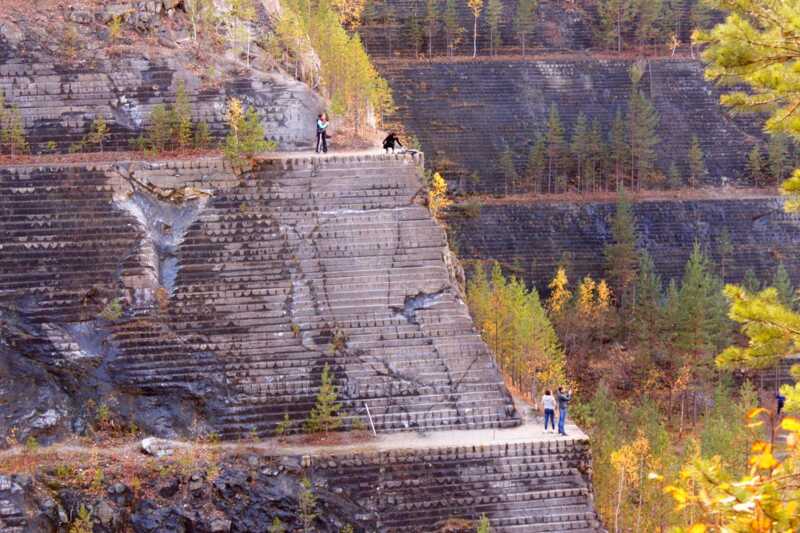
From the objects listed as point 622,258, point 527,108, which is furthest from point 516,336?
point 527,108

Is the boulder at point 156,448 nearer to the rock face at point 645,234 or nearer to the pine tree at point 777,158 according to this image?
the rock face at point 645,234

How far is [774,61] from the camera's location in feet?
31.1

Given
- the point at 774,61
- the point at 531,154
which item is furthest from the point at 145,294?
the point at 531,154

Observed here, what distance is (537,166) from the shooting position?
4728cm

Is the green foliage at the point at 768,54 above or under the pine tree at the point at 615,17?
under

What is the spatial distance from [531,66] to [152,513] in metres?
38.6

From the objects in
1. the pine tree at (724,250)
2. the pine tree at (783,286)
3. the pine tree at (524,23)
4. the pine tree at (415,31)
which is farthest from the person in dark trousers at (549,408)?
the pine tree at (524,23)

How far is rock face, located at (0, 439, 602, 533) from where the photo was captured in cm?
1738

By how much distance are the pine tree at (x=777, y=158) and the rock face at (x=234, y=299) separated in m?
28.9

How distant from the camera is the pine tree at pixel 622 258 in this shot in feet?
136

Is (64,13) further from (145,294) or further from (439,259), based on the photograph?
(439,259)

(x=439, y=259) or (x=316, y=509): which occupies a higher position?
(x=439, y=259)

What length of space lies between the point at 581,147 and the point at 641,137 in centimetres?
242

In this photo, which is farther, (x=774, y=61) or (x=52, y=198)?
(x=52, y=198)
